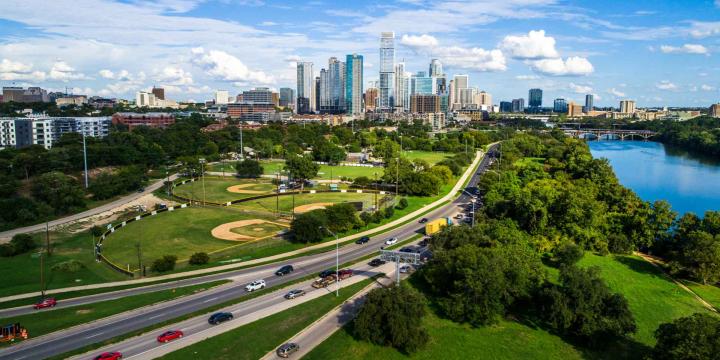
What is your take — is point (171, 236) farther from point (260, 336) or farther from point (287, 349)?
point (287, 349)

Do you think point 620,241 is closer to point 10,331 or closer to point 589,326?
point 589,326

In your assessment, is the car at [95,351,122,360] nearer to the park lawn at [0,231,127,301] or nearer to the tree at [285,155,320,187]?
the park lawn at [0,231,127,301]

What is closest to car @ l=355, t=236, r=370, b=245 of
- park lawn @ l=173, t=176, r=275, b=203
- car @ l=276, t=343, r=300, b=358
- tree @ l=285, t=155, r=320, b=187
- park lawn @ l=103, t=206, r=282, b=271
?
park lawn @ l=103, t=206, r=282, b=271

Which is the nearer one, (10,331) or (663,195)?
(10,331)

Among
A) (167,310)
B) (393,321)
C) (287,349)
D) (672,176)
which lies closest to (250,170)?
(167,310)

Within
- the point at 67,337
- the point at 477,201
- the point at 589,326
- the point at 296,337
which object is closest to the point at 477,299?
the point at 589,326

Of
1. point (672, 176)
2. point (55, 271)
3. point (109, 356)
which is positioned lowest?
point (55, 271)

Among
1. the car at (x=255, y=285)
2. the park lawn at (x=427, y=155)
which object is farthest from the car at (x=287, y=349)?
the park lawn at (x=427, y=155)
